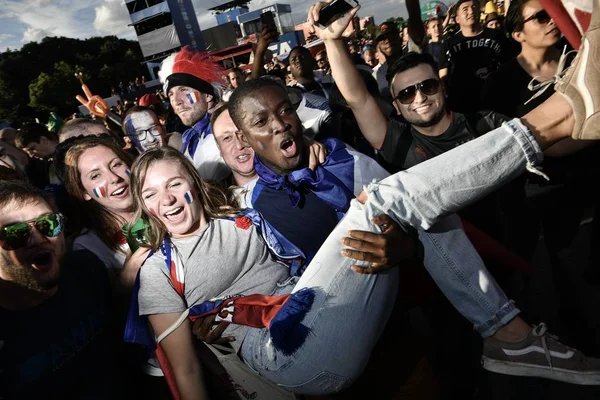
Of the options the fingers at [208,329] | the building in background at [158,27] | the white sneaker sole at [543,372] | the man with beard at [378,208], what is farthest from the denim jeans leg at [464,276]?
the building in background at [158,27]

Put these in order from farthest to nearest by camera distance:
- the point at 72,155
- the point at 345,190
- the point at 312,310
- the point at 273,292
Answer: the point at 72,155 < the point at 345,190 < the point at 273,292 < the point at 312,310

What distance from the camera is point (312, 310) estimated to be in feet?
5.10

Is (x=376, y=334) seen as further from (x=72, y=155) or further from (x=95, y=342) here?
(x=72, y=155)

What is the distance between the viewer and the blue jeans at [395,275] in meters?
1.46

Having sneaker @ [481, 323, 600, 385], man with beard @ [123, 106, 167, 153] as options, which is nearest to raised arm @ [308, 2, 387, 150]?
sneaker @ [481, 323, 600, 385]

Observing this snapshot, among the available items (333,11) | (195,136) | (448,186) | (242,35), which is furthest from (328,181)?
(242,35)

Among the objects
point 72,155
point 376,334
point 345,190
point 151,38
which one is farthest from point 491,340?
point 151,38

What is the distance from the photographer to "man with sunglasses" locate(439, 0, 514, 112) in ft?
12.9

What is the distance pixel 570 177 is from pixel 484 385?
1.54m

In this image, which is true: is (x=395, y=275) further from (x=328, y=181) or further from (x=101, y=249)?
(x=101, y=249)

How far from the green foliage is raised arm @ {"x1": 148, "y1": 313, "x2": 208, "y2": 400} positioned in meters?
51.4

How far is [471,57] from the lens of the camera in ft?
13.2

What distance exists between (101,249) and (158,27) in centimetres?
6608

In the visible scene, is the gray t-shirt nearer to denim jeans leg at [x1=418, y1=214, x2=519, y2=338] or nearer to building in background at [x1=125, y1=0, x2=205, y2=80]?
denim jeans leg at [x1=418, y1=214, x2=519, y2=338]
